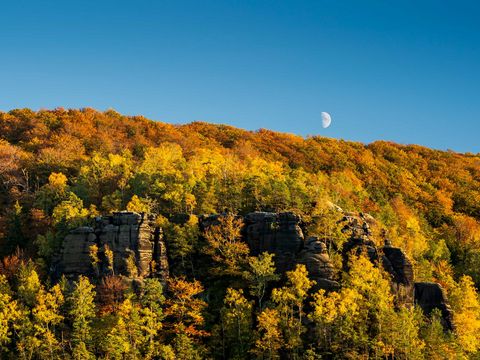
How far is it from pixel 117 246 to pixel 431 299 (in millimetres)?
46814

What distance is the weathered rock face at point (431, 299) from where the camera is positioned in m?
79.2

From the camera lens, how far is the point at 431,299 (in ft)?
264

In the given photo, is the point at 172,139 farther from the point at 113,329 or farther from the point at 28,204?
the point at 113,329

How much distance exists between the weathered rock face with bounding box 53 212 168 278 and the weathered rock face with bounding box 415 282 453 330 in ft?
124

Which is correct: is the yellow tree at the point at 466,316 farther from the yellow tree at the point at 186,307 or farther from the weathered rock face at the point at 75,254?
the weathered rock face at the point at 75,254

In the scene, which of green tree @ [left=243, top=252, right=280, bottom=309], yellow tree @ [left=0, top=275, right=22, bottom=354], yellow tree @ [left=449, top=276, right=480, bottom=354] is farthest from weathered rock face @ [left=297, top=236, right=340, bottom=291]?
yellow tree @ [left=0, top=275, right=22, bottom=354]

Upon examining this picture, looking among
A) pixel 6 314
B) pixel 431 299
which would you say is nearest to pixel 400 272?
pixel 431 299

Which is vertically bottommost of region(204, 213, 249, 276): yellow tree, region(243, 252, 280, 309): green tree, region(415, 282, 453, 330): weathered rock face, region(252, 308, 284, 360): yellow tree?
region(252, 308, 284, 360): yellow tree

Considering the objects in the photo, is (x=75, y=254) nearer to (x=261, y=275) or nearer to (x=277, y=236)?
(x=261, y=275)

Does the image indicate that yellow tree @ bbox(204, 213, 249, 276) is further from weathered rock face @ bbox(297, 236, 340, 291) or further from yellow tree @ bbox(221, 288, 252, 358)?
weathered rock face @ bbox(297, 236, 340, 291)

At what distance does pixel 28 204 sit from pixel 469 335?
77672mm

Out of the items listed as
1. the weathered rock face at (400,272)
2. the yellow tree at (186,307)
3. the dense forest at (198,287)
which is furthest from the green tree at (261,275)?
the weathered rock face at (400,272)

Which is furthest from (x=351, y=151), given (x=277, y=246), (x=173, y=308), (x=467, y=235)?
(x=173, y=308)

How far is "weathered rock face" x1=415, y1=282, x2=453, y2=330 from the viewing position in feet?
260
